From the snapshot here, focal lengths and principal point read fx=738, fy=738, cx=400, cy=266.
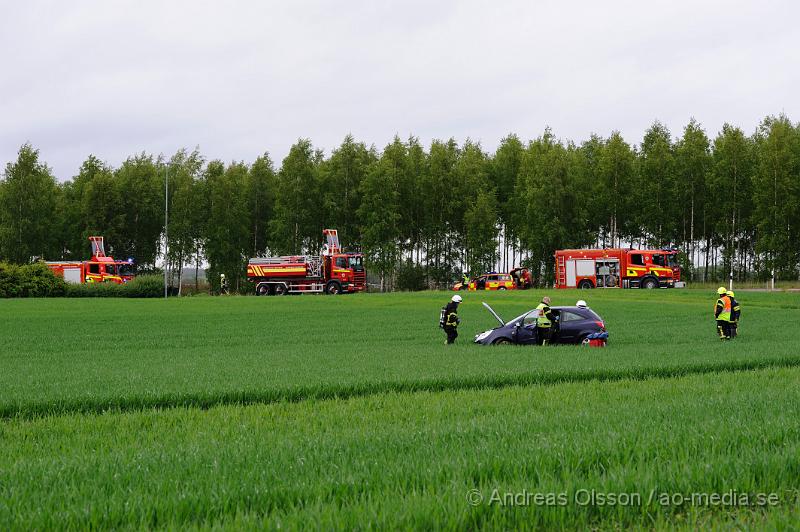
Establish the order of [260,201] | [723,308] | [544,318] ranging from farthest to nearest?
[260,201], [723,308], [544,318]

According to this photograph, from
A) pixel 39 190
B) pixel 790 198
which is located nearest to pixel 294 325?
pixel 790 198

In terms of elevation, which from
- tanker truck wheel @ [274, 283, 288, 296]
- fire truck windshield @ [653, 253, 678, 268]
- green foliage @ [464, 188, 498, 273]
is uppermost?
green foliage @ [464, 188, 498, 273]

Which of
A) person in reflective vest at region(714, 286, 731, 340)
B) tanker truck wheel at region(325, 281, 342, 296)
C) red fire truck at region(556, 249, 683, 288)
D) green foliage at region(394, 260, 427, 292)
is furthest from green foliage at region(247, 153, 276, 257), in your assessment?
person in reflective vest at region(714, 286, 731, 340)

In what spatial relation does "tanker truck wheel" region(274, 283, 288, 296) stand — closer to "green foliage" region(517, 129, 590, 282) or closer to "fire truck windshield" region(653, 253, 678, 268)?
"green foliage" region(517, 129, 590, 282)

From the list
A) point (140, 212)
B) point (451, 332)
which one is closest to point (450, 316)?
point (451, 332)

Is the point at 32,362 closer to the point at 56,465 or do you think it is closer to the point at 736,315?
the point at 56,465

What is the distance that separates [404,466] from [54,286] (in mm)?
59521

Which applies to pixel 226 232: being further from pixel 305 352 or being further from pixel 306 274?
pixel 305 352

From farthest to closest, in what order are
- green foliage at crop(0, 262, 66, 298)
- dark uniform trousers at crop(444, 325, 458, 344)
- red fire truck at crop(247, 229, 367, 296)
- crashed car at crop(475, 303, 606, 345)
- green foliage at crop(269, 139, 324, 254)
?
green foliage at crop(269, 139, 324, 254) → red fire truck at crop(247, 229, 367, 296) → green foliage at crop(0, 262, 66, 298) → dark uniform trousers at crop(444, 325, 458, 344) → crashed car at crop(475, 303, 606, 345)

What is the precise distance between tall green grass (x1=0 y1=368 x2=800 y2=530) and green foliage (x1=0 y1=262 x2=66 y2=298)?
53761 millimetres

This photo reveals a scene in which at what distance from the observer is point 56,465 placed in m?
5.98

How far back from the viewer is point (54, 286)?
5838 cm

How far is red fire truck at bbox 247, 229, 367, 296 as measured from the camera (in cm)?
6044

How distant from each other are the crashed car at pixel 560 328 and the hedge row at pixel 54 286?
4257 cm
